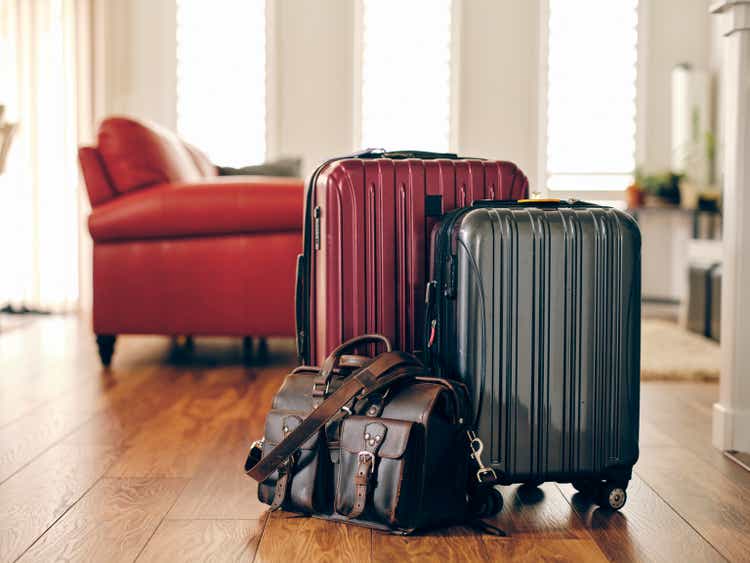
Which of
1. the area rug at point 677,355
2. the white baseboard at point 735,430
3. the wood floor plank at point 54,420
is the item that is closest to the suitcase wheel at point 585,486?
the white baseboard at point 735,430

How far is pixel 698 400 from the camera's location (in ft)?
8.18

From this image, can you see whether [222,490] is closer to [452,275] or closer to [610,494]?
[452,275]

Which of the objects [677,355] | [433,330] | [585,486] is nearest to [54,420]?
[433,330]

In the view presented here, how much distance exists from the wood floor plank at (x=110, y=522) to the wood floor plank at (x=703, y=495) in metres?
0.87

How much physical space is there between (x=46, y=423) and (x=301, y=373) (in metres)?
0.93

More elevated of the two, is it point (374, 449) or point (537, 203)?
point (537, 203)

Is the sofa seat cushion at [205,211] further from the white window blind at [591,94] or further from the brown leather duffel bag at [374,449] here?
the white window blind at [591,94]

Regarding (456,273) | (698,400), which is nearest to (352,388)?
(456,273)

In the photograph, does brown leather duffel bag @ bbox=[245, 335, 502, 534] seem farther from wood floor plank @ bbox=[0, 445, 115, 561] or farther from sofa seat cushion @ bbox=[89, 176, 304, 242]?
sofa seat cushion @ bbox=[89, 176, 304, 242]

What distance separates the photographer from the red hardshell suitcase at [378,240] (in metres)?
1.64

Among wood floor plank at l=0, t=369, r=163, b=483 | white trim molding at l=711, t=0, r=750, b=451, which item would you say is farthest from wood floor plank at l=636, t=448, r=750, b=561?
wood floor plank at l=0, t=369, r=163, b=483

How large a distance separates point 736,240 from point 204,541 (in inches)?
49.5

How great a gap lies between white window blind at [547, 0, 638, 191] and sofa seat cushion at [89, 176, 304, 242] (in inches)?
144

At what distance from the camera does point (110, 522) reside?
4.59 ft
